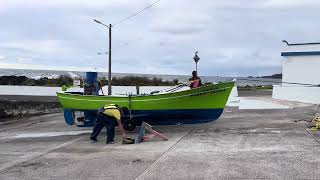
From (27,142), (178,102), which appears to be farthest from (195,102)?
(27,142)

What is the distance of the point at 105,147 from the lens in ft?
45.1

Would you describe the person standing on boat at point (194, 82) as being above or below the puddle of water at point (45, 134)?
above

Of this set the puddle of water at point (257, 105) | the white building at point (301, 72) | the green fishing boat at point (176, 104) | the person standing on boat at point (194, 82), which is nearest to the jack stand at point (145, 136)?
the green fishing boat at point (176, 104)

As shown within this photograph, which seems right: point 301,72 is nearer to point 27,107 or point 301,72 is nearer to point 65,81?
point 27,107

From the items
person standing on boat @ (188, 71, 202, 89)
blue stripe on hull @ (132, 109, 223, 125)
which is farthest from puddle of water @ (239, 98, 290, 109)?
person standing on boat @ (188, 71, 202, 89)

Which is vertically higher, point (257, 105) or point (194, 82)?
point (194, 82)

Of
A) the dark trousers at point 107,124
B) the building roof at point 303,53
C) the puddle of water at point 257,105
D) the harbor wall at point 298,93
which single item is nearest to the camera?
the dark trousers at point 107,124

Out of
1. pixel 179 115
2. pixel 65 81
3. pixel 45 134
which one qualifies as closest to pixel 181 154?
pixel 179 115

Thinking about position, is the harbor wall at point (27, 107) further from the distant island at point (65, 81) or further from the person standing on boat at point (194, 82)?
the distant island at point (65, 81)

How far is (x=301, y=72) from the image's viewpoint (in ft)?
86.0

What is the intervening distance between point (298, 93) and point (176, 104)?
11.1 metres

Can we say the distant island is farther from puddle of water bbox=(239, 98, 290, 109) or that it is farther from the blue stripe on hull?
the blue stripe on hull

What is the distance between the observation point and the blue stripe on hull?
1711 cm

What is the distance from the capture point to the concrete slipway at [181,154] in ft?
32.2
